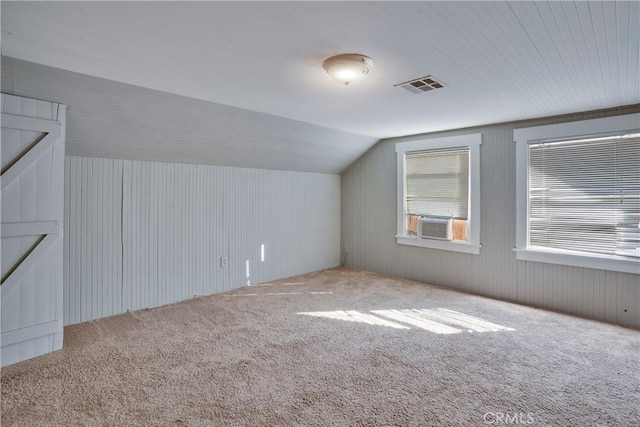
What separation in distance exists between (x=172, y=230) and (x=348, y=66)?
2810mm

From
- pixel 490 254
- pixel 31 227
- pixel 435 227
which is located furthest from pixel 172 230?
pixel 490 254

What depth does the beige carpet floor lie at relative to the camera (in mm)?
2041

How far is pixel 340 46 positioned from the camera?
7.00ft

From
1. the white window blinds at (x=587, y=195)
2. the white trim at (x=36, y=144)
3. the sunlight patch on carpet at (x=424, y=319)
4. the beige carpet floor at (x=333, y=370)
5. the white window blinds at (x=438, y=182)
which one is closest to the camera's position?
the beige carpet floor at (x=333, y=370)

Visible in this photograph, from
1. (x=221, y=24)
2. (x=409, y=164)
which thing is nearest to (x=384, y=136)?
(x=409, y=164)

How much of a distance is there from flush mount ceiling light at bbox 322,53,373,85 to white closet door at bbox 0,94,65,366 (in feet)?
7.09

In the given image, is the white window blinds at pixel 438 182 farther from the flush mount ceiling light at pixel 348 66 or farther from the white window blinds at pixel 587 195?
the flush mount ceiling light at pixel 348 66

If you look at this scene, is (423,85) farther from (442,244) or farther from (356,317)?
(442,244)

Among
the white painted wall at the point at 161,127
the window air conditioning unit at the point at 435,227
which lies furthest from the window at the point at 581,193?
the white painted wall at the point at 161,127

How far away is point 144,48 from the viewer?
7.10ft

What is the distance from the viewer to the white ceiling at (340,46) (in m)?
1.75

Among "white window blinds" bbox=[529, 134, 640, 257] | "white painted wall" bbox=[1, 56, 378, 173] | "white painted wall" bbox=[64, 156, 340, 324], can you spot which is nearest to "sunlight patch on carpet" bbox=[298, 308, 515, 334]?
"white window blinds" bbox=[529, 134, 640, 257]

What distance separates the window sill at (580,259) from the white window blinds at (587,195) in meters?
0.07

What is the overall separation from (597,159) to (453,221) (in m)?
1.69
